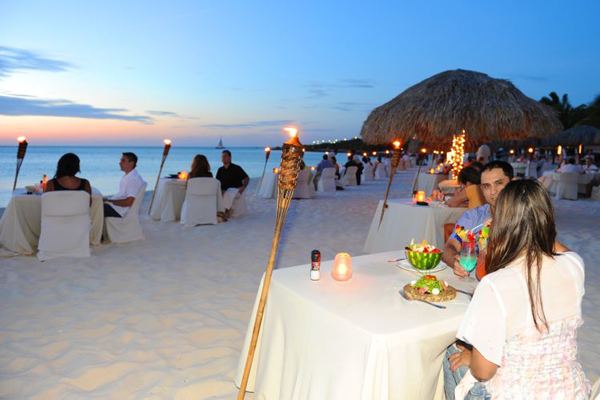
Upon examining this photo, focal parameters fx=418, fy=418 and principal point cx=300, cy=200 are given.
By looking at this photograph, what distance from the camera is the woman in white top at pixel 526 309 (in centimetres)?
128

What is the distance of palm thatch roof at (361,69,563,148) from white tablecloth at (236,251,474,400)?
278 inches

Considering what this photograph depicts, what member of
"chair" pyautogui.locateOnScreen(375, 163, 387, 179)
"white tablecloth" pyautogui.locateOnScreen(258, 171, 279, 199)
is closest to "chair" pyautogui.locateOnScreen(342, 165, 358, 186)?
"chair" pyautogui.locateOnScreen(375, 163, 387, 179)

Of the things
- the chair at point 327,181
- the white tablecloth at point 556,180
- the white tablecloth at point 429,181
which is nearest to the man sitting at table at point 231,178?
the chair at point 327,181

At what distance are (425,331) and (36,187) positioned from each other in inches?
221

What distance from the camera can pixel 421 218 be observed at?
492 centimetres

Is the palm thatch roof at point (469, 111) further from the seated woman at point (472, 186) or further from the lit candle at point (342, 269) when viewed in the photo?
the lit candle at point (342, 269)

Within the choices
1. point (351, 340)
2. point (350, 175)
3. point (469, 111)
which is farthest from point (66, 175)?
point (350, 175)

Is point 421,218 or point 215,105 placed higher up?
point 215,105

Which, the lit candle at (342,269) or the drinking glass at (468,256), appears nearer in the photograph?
the drinking glass at (468,256)

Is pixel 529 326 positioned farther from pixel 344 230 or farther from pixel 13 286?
pixel 344 230

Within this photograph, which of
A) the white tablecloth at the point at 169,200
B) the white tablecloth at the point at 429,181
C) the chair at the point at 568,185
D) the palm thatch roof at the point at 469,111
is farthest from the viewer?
the white tablecloth at the point at 429,181

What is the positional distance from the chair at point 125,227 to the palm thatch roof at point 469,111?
561cm

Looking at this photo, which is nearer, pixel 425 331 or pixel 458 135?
pixel 425 331

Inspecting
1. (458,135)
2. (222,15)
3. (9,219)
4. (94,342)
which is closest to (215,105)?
(222,15)
